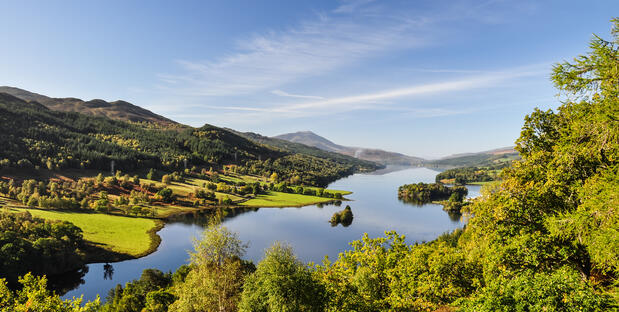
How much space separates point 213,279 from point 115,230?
7795 cm

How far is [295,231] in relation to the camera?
331 feet

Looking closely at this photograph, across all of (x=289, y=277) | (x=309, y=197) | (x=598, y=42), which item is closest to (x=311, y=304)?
(x=289, y=277)

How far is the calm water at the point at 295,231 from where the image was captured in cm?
6719

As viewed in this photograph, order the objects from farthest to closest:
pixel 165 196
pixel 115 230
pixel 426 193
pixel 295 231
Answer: pixel 426 193 < pixel 165 196 < pixel 295 231 < pixel 115 230

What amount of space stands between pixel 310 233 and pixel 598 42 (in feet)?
303

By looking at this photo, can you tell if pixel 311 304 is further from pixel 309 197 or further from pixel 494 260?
pixel 309 197

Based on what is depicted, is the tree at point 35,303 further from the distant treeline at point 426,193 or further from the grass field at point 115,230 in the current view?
the distant treeline at point 426,193

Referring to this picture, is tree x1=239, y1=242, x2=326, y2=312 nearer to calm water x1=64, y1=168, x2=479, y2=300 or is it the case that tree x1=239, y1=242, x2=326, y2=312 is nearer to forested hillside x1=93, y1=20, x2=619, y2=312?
forested hillside x1=93, y1=20, x2=619, y2=312

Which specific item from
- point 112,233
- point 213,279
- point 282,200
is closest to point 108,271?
point 112,233

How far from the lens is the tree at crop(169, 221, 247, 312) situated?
98.1ft

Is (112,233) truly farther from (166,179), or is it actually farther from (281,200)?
(281,200)

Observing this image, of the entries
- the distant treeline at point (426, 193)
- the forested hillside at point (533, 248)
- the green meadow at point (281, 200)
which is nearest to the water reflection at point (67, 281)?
the forested hillside at point (533, 248)

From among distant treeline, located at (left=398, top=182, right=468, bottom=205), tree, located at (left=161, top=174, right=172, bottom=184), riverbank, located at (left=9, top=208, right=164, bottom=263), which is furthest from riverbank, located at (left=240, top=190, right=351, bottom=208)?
distant treeline, located at (left=398, top=182, right=468, bottom=205)

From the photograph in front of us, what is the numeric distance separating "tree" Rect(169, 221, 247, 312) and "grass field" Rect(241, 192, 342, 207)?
106 metres
